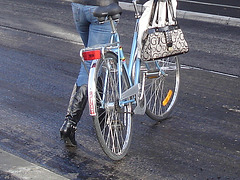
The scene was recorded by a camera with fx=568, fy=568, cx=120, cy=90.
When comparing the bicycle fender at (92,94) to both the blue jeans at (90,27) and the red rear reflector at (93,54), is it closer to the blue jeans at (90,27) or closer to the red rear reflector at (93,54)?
the red rear reflector at (93,54)

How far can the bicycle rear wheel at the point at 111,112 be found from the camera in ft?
15.7

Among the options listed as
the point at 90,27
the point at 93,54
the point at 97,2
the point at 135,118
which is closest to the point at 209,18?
the point at 135,118

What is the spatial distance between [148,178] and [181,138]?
983mm

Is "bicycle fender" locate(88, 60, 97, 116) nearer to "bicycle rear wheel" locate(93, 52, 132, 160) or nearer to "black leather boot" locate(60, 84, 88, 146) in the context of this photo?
"bicycle rear wheel" locate(93, 52, 132, 160)

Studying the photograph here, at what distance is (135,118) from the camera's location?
607 centimetres

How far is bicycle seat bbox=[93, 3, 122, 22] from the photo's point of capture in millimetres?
4695

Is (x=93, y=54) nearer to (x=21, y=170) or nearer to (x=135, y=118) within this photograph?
(x=21, y=170)

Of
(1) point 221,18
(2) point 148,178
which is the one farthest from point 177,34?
(1) point 221,18

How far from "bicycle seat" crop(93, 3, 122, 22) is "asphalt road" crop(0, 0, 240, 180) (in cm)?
127

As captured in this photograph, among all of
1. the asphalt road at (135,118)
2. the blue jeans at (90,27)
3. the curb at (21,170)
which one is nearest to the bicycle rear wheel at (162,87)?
the asphalt road at (135,118)

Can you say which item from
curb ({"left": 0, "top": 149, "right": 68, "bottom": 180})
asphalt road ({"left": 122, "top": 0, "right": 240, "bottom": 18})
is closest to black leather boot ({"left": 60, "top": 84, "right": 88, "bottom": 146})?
curb ({"left": 0, "top": 149, "right": 68, "bottom": 180})

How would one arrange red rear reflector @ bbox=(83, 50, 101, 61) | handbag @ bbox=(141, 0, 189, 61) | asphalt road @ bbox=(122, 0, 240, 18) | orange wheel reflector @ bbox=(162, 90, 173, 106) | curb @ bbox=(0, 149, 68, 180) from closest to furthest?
red rear reflector @ bbox=(83, 50, 101, 61)
curb @ bbox=(0, 149, 68, 180)
handbag @ bbox=(141, 0, 189, 61)
orange wheel reflector @ bbox=(162, 90, 173, 106)
asphalt road @ bbox=(122, 0, 240, 18)

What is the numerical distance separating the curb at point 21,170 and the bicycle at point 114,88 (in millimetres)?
513

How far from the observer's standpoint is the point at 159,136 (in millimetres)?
5617
